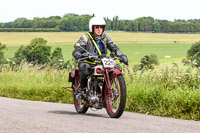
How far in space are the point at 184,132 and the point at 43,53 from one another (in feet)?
317

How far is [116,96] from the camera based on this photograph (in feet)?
22.5

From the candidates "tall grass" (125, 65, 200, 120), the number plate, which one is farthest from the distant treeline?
the number plate

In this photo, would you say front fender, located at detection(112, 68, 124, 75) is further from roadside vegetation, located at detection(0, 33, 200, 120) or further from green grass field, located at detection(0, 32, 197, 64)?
green grass field, located at detection(0, 32, 197, 64)

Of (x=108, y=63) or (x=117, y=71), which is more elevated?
(x=108, y=63)

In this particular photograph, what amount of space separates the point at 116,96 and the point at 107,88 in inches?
15.4

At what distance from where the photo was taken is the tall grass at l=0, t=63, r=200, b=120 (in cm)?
777

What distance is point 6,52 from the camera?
102 meters

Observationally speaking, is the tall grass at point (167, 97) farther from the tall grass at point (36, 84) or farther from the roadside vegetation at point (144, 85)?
the tall grass at point (36, 84)

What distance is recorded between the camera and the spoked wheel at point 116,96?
6.64 metres

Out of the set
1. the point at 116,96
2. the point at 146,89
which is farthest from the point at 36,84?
the point at 116,96

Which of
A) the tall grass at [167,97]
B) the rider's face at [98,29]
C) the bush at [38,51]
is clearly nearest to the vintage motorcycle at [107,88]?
the rider's face at [98,29]

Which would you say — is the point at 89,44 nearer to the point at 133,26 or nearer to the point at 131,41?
the point at 131,41

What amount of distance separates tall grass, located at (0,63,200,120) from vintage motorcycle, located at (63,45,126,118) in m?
1.32

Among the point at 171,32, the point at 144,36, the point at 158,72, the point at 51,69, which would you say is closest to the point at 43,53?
the point at 144,36
